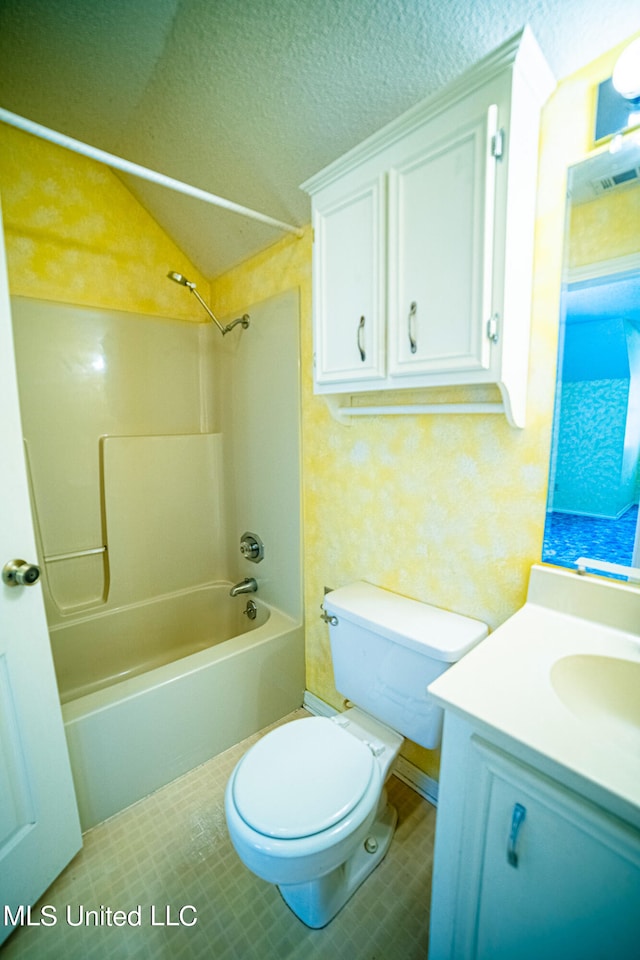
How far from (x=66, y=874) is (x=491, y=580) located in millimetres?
1565

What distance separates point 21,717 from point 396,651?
104 centimetres

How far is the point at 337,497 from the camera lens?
163 cm

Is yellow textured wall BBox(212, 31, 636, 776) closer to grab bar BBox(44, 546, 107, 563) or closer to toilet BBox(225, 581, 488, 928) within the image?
toilet BBox(225, 581, 488, 928)

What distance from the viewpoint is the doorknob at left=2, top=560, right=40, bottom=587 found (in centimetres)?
100

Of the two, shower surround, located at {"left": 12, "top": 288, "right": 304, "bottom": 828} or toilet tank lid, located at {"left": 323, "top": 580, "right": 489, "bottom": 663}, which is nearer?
toilet tank lid, located at {"left": 323, "top": 580, "right": 489, "bottom": 663}

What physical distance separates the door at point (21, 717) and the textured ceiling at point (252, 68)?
2.65 ft

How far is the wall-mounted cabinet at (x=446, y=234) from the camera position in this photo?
0.86 meters

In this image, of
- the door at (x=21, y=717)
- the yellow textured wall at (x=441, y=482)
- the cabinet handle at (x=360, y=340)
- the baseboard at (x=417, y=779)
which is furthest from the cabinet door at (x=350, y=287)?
the baseboard at (x=417, y=779)

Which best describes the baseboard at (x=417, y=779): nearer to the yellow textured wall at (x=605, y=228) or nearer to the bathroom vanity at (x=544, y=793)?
the bathroom vanity at (x=544, y=793)

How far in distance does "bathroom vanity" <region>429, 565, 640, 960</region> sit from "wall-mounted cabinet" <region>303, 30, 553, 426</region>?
569mm

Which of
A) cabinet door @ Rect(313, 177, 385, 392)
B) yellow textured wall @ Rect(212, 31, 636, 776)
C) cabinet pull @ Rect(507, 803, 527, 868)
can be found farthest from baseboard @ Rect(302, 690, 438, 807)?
cabinet door @ Rect(313, 177, 385, 392)

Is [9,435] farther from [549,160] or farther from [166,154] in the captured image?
[549,160]

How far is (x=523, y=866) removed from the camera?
A: 0.69m

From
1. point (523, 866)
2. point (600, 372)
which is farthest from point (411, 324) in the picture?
point (523, 866)
